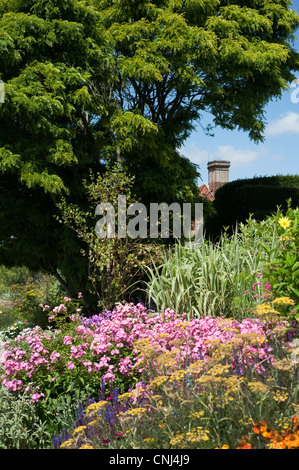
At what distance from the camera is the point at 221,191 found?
13.7 m

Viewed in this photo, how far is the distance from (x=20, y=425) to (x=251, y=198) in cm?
1057

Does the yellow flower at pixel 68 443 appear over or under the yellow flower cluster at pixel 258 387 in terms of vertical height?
under

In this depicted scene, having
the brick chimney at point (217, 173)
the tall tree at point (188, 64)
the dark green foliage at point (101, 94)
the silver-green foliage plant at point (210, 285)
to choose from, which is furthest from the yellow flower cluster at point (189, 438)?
the brick chimney at point (217, 173)

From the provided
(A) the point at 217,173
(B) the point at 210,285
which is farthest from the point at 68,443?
(A) the point at 217,173

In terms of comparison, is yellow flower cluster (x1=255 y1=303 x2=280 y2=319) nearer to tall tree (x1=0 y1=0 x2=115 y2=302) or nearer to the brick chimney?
tall tree (x1=0 y1=0 x2=115 y2=302)

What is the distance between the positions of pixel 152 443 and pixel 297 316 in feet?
5.69

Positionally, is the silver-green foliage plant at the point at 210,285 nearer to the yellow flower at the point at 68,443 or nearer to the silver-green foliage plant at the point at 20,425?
the silver-green foliage plant at the point at 20,425

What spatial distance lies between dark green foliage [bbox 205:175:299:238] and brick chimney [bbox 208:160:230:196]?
12.4 feet

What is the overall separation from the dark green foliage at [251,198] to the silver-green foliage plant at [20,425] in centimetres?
948

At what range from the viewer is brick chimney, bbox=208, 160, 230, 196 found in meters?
17.7

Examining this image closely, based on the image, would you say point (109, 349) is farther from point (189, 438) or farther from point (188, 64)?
point (188, 64)

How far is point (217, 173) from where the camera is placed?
1783cm

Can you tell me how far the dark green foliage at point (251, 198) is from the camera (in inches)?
500

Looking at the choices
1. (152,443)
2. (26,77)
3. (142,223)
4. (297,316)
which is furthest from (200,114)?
(152,443)
